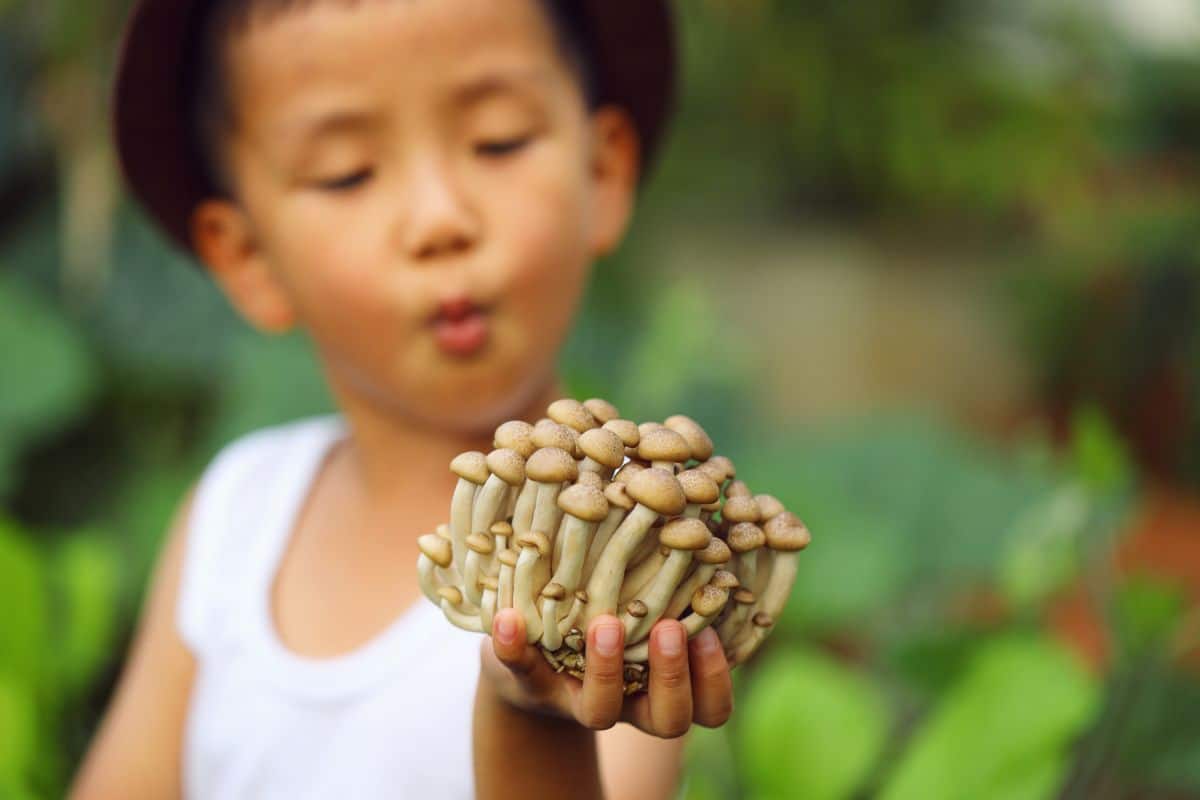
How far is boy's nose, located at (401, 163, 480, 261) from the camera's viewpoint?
676 millimetres

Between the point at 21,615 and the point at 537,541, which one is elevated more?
the point at 537,541

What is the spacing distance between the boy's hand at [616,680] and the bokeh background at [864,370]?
0.42 metres

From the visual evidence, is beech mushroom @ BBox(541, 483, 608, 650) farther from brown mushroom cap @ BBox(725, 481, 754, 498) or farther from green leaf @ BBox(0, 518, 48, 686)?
green leaf @ BBox(0, 518, 48, 686)

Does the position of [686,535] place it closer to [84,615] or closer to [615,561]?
[615,561]

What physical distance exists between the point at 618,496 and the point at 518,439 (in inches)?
1.8

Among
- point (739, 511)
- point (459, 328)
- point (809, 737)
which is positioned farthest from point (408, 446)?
point (809, 737)

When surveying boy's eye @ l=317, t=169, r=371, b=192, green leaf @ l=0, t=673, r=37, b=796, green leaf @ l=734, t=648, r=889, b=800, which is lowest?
green leaf @ l=0, t=673, r=37, b=796

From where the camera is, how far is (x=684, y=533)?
46 cm

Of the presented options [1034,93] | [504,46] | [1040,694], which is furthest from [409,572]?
[1034,93]

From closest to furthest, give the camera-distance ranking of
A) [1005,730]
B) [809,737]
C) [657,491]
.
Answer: [657,491]
[1005,730]
[809,737]

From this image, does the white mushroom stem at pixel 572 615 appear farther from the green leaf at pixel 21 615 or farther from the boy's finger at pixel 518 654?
the green leaf at pixel 21 615

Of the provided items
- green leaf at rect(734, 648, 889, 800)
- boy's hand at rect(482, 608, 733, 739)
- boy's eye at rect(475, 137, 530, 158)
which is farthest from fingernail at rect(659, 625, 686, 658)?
green leaf at rect(734, 648, 889, 800)

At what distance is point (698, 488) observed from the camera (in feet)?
1.56

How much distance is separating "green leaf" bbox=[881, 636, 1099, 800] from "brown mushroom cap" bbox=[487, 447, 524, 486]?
0.57m
